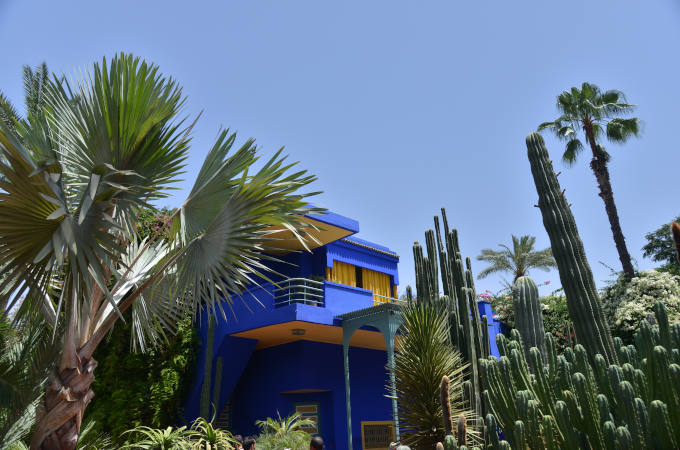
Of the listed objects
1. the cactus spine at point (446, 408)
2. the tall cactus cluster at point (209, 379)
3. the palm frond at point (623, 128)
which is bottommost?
the cactus spine at point (446, 408)

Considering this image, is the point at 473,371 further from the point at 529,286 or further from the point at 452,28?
the point at 452,28

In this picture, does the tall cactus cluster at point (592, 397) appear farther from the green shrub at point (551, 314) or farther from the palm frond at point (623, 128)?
the palm frond at point (623, 128)

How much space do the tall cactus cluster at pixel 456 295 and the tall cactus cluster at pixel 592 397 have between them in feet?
6.07

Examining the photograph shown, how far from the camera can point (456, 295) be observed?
8.27m

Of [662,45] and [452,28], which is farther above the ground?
[452,28]

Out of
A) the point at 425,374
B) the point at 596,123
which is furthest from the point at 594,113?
the point at 425,374

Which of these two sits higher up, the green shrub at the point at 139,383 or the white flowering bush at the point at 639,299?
the white flowering bush at the point at 639,299

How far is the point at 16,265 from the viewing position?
15.5 ft

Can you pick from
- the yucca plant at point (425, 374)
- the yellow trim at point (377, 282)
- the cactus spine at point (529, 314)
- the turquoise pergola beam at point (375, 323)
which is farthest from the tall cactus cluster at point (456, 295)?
the yellow trim at point (377, 282)

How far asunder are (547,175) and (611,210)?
14061mm

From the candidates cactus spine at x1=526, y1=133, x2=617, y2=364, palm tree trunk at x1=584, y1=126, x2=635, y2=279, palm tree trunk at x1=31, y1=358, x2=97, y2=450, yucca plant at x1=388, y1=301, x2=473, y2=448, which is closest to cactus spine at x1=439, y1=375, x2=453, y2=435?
yucca plant at x1=388, y1=301, x2=473, y2=448

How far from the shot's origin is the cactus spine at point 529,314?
10.8 m

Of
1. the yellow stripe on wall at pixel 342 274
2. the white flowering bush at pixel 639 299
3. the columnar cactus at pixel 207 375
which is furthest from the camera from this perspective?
the yellow stripe on wall at pixel 342 274

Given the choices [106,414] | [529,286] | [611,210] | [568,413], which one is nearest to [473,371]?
[568,413]
